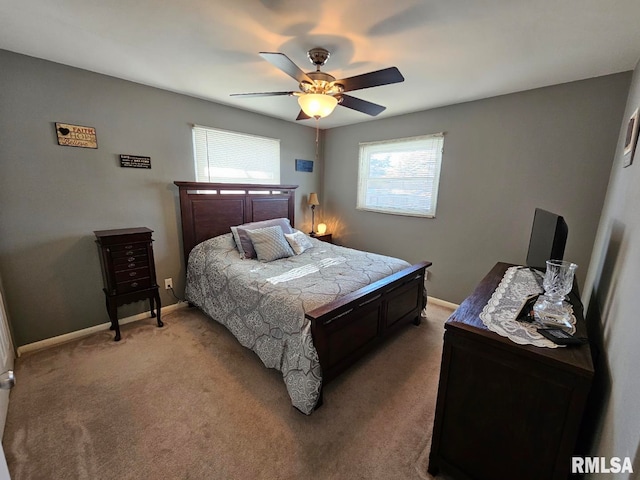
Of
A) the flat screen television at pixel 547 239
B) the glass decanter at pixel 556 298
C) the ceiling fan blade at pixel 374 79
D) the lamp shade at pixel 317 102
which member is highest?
the ceiling fan blade at pixel 374 79

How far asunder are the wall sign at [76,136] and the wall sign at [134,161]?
0.74 feet

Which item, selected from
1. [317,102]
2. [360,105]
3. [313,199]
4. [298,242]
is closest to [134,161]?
[298,242]

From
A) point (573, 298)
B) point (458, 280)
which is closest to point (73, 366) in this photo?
point (573, 298)

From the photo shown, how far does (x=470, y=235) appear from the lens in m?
3.03

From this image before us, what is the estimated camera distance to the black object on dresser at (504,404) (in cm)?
98

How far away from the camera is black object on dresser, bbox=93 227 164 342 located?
2365 millimetres

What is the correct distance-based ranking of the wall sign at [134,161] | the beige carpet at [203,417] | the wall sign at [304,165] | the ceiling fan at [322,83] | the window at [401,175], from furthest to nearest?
the wall sign at [304,165], the window at [401,175], the wall sign at [134,161], the ceiling fan at [322,83], the beige carpet at [203,417]

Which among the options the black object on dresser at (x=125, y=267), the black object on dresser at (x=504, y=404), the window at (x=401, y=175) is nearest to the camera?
the black object on dresser at (x=504, y=404)

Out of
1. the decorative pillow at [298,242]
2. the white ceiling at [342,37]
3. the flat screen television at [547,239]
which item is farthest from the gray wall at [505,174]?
the decorative pillow at [298,242]

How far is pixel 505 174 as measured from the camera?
2.72m

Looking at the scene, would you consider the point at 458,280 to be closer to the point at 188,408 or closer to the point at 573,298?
the point at 573,298

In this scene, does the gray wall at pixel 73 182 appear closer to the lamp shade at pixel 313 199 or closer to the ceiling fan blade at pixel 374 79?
the lamp shade at pixel 313 199

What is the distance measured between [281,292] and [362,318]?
2.20 feet

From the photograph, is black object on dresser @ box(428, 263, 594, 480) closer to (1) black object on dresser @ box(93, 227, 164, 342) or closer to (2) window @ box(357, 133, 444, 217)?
(2) window @ box(357, 133, 444, 217)
